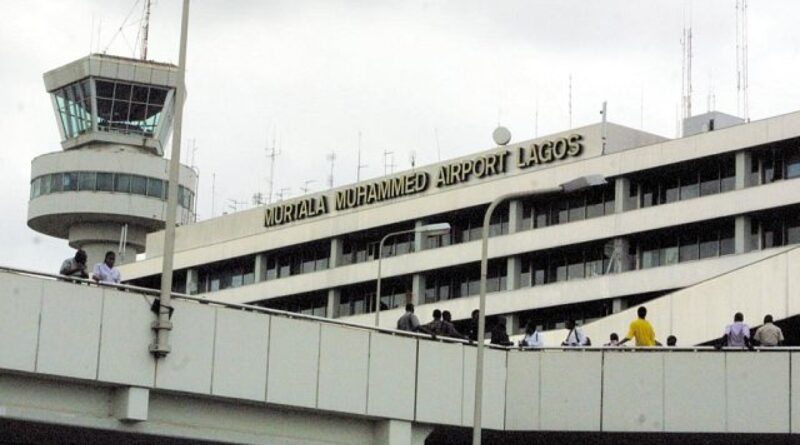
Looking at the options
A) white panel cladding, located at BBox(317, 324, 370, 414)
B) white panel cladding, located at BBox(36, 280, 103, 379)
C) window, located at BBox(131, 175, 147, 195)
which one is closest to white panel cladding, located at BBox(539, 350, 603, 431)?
white panel cladding, located at BBox(317, 324, 370, 414)

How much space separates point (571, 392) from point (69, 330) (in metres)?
12.2

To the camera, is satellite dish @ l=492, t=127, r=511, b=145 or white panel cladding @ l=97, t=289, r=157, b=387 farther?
satellite dish @ l=492, t=127, r=511, b=145

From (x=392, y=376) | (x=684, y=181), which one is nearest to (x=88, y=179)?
(x=684, y=181)

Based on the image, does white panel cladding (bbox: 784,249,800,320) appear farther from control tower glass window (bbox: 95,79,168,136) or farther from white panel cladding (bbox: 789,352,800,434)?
control tower glass window (bbox: 95,79,168,136)

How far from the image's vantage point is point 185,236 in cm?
11269

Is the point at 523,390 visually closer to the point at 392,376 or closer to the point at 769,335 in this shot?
the point at 392,376

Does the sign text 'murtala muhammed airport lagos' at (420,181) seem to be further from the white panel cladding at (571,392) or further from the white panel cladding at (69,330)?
the white panel cladding at (69,330)

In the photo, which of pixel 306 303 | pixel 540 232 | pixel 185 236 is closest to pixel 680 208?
pixel 540 232

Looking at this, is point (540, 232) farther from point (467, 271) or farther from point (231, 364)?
point (231, 364)

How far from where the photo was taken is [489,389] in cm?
3875

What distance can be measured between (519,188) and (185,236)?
32450 mm

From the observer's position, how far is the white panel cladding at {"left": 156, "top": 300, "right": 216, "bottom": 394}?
3275cm

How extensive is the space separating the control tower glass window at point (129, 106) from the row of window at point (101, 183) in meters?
3.10

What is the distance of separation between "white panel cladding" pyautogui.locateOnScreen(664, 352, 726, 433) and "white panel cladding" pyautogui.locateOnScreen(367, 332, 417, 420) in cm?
559
